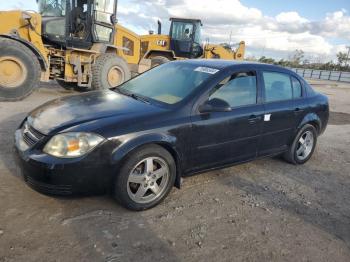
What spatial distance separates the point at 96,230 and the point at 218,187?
5.61 feet

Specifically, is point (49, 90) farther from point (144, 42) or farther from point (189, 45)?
point (189, 45)

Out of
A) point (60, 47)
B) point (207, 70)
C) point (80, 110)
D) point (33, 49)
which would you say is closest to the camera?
point (80, 110)

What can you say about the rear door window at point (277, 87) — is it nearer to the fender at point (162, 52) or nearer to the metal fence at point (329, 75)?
the fender at point (162, 52)

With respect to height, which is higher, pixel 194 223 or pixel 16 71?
pixel 16 71

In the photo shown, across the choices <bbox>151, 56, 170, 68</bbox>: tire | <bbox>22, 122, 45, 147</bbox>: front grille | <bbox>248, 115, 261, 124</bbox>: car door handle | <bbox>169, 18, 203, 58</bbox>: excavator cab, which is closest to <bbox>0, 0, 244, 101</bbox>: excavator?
<bbox>151, 56, 170, 68</bbox>: tire

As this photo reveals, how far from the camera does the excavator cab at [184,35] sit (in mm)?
14922

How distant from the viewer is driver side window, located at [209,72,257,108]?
401 centimetres

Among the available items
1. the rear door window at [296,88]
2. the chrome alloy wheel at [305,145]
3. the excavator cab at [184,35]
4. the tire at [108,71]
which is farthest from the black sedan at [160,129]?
the excavator cab at [184,35]

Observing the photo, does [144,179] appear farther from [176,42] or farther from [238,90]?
[176,42]

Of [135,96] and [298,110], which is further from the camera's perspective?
[298,110]

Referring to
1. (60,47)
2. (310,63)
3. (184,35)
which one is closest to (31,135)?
(60,47)

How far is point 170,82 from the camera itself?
13.9 feet

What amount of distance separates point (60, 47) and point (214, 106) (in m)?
6.90

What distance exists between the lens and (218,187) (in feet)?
13.7
